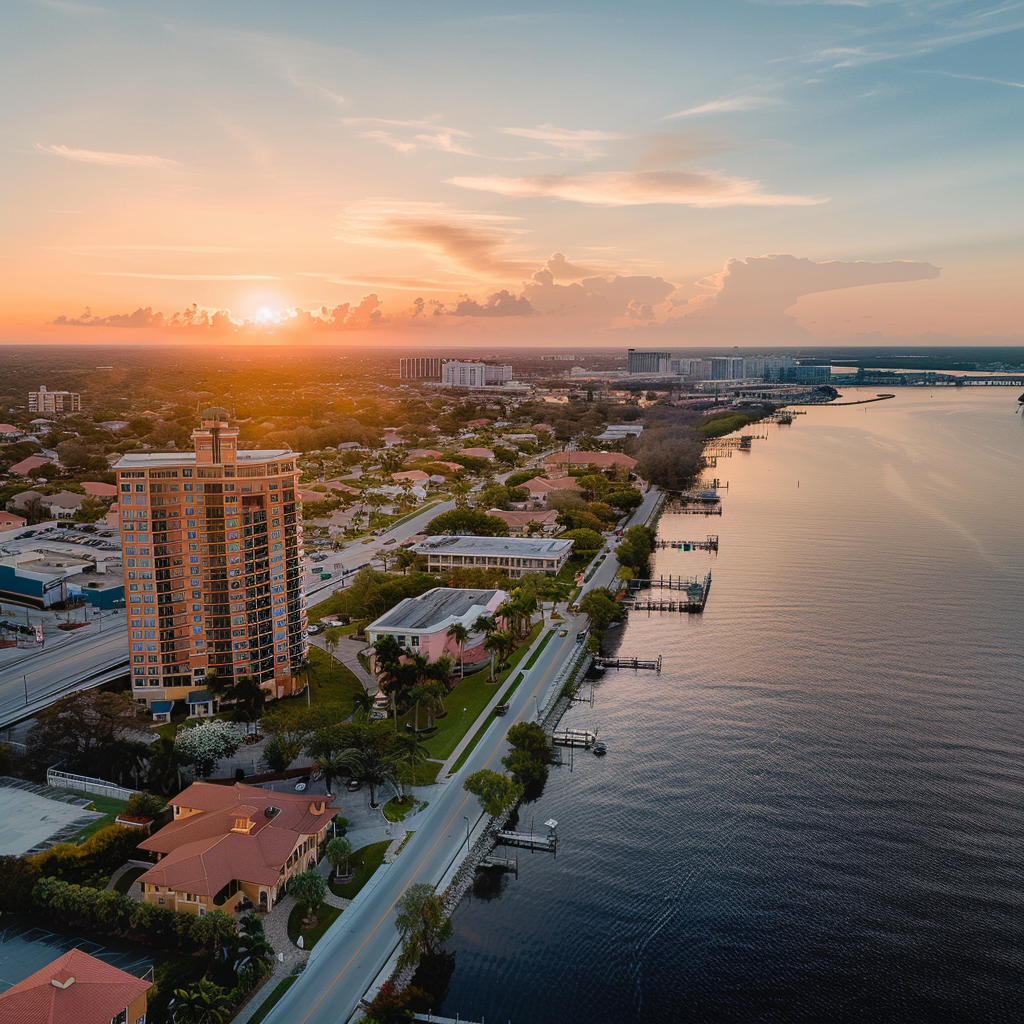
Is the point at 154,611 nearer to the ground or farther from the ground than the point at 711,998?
farther from the ground

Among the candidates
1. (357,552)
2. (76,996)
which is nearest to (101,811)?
(76,996)

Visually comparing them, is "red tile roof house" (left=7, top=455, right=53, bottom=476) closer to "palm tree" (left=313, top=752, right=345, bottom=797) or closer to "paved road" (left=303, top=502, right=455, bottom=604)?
"paved road" (left=303, top=502, right=455, bottom=604)

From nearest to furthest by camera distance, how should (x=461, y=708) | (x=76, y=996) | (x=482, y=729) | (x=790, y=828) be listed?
1. (x=76, y=996)
2. (x=790, y=828)
3. (x=482, y=729)
4. (x=461, y=708)

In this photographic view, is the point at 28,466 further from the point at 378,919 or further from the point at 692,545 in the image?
the point at 378,919

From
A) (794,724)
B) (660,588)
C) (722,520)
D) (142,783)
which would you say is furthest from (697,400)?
(142,783)

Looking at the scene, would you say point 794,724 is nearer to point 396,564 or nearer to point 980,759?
point 980,759

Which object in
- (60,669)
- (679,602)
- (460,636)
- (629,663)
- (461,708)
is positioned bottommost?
(629,663)

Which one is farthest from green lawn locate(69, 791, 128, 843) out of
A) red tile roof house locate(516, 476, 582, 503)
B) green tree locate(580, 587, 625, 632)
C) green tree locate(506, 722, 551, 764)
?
red tile roof house locate(516, 476, 582, 503)
